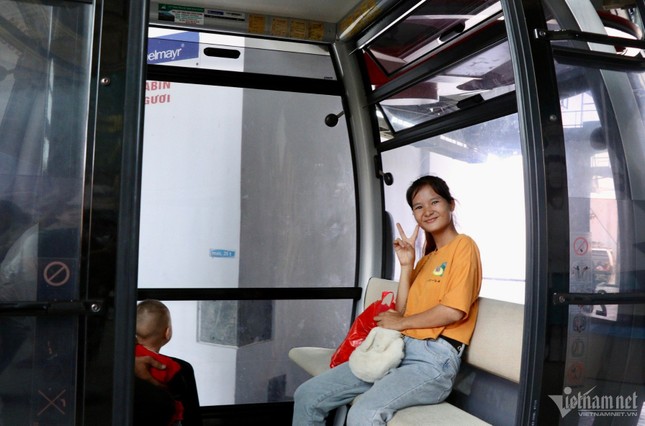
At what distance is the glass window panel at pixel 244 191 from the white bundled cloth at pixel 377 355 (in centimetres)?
130

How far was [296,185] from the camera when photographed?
177 inches

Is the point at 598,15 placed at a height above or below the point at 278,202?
above

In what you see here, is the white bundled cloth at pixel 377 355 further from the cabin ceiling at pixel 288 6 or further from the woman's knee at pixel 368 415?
the cabin ceiling at pixel 288 6

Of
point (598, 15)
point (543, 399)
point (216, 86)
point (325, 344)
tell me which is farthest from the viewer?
point (325, 344)

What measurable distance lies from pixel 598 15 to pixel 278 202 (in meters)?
2.45

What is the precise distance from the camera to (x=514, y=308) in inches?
117

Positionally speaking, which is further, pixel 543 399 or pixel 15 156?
pixel 543 399

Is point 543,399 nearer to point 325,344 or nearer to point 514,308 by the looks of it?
point 514,308

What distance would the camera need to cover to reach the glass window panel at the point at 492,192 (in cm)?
339

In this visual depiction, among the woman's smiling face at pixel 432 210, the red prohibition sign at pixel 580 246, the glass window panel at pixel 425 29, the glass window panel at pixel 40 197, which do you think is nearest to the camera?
the glass window panel at pixel 40 197

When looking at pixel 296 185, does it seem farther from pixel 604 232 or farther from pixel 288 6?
pixel 604 232

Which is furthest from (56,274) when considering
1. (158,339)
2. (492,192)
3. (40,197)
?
(492,192)

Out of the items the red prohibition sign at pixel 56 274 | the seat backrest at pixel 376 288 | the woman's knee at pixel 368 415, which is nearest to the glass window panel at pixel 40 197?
the red prohibition sign at pixel 56 274

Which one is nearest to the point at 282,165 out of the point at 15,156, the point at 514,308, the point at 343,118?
the point at 343,118
